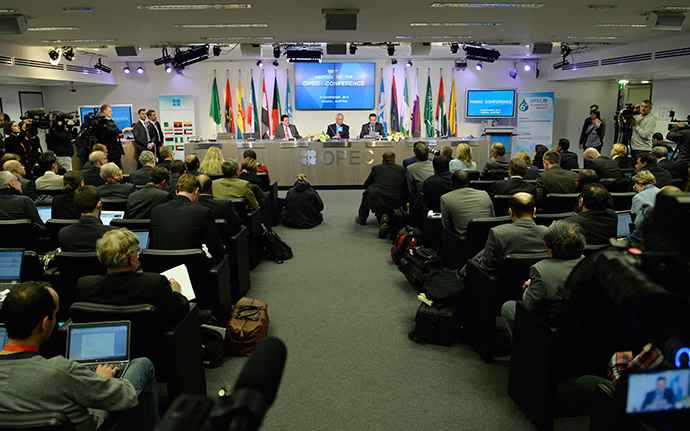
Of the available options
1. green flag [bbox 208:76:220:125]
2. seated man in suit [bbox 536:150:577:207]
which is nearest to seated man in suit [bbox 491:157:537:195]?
seated man in suit [bbox 536:150:577:207]

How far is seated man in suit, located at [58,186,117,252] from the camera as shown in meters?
3.40

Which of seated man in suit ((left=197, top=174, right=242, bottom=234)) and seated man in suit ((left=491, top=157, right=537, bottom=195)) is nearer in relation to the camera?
seated man in suit ((left=197, top=174, right=242, bottom=234))

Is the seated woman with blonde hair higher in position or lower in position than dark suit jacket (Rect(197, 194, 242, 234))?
lower

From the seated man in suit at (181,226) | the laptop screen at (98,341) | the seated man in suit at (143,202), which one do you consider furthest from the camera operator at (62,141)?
the laptop screen at (98,341)

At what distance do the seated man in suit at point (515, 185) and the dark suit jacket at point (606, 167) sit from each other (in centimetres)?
149

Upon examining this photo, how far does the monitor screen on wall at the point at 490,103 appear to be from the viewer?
13227mm

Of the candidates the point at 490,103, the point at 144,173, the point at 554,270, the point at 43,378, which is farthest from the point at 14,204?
the point at 490,103

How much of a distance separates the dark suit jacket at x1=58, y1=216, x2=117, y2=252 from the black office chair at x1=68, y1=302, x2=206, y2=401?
1.06 metres

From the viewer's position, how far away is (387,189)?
7.04 meters

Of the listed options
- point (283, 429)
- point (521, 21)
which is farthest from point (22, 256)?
point (521, 21)

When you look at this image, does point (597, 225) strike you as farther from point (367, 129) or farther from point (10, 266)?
point (367, 129)

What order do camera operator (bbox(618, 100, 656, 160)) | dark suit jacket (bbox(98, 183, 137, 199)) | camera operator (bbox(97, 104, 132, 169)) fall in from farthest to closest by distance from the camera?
camera operator (bbox(97, 104, 132, 169)) < camera operator (bbox(618, 100, 656, 160)) < dark suit jacket (bbox(98, 183, 137, 199))

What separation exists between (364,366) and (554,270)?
4.98 feet

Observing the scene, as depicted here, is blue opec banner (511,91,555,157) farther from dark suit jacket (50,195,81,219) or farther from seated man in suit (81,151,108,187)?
dark suit jacket (50,195,81,219)
